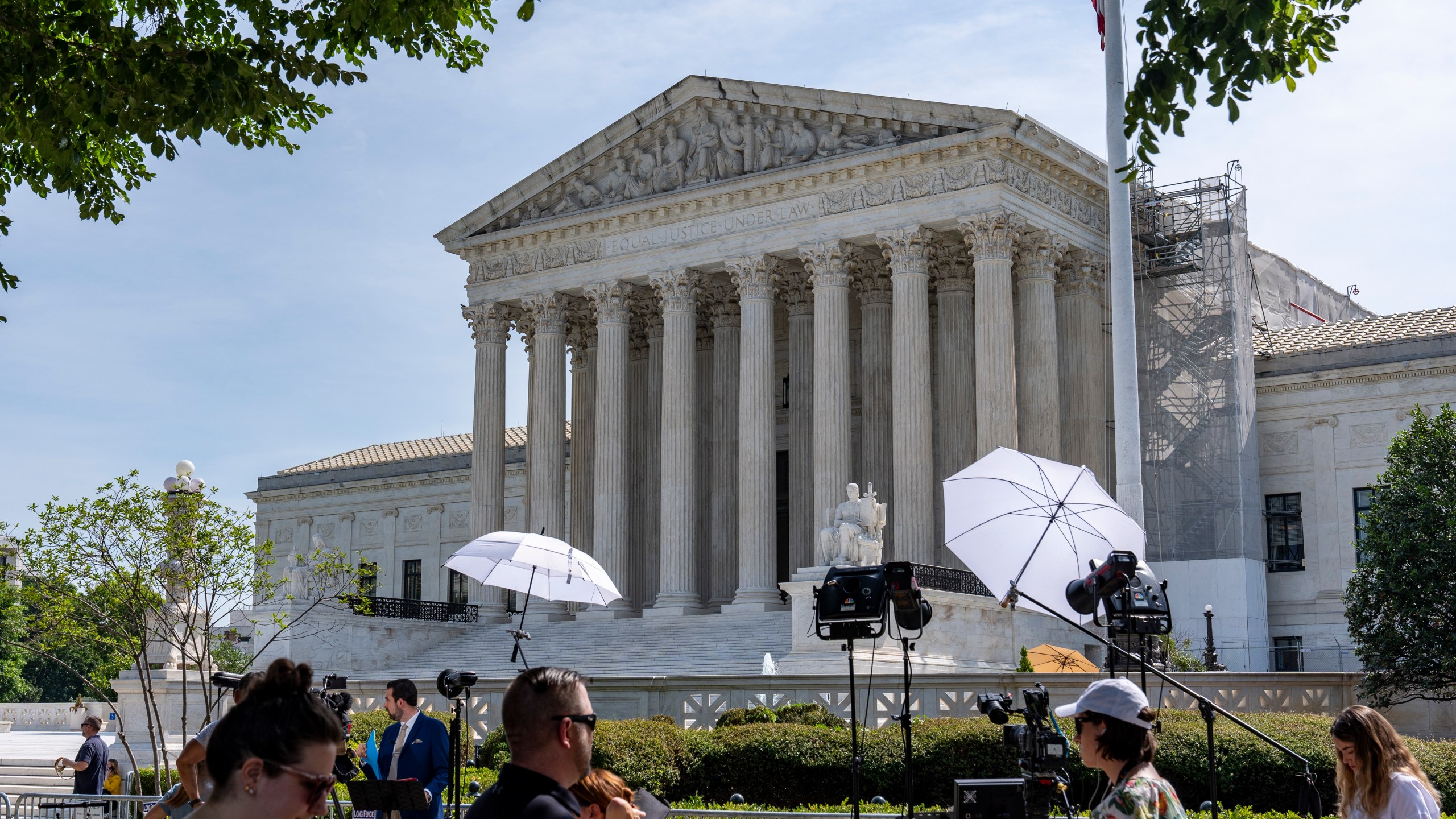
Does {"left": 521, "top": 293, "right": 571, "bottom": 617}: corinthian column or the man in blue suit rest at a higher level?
{"left": 521, "top": 293, "right": 571, "bottom": 617}: corinthian column

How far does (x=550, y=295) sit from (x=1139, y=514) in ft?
77.0

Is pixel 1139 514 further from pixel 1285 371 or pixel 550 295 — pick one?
pixel 550 295

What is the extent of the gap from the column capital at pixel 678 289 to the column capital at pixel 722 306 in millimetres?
3030

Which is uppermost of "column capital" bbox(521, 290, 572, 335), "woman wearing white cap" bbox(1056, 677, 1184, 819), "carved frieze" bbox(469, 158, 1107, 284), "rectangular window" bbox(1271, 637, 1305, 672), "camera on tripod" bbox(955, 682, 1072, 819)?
"carved frieze" bbox(469, 158, 1107, 284)

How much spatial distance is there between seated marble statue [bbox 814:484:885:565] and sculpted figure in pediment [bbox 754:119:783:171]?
478 inches

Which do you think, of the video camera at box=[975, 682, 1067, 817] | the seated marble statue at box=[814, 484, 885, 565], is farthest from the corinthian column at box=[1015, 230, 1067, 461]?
the video camera at box=[975, 682, 1067, 817]

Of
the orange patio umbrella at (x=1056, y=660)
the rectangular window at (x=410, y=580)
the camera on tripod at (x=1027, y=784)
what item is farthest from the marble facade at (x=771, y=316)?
the camera on tripod at (x=1027, y=784)

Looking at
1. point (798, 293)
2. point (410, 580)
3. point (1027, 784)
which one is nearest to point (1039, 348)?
point (798, 293)

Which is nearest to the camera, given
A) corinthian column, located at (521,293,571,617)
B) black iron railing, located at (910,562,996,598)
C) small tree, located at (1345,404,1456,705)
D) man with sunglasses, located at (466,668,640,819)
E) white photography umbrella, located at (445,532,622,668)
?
man with sunglasses, located at (466,668,640,819)

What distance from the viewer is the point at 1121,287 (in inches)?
1080

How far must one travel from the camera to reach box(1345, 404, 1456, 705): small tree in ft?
97.3

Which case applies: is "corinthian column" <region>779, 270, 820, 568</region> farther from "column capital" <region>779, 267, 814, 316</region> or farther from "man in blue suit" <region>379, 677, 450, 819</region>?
"man in blue suit" <region>379, 677, 450, 819</region>

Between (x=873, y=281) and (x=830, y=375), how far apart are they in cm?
554

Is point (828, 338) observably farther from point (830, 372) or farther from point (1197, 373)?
point (1197, 373)
